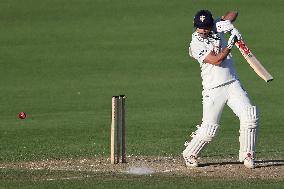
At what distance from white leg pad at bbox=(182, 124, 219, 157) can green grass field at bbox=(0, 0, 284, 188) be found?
1351mm

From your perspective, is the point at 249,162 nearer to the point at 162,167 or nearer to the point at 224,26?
the point at 162,167

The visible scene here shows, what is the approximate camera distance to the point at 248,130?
601 inches

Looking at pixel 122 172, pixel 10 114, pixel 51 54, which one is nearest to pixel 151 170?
pixel 122 172

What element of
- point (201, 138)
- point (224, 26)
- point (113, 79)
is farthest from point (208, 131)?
point (113, 79)

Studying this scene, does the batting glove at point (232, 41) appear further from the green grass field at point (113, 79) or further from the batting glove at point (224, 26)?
the green grass field at point (113, 79)

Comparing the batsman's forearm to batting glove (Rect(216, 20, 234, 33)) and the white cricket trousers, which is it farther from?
the white cricket trousers

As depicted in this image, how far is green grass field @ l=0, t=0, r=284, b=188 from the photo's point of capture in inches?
752

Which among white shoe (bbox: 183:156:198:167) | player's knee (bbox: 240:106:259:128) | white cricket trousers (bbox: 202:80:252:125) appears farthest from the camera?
white shoe (bbox: 183:156:198:167)

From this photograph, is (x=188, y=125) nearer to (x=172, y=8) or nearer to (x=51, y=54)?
(x=51, y=54)

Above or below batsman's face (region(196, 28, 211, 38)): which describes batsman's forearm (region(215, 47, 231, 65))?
below

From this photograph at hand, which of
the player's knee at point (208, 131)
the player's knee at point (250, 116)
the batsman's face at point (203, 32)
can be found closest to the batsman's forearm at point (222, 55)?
the batsman's face at point (203, 32)

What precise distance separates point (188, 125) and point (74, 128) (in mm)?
2481

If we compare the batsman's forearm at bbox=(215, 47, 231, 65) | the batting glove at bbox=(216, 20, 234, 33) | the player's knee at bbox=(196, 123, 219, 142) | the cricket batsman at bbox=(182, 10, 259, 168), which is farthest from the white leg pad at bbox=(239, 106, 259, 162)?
the batting glove at bbox=(216, 20, 234, 33)

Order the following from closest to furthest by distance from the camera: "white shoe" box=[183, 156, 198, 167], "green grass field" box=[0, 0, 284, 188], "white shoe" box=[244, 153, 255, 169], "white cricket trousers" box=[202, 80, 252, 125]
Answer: "white shoe" box=[244, 153, 255, 169]
"white cricket trousers" box=[202, 80, 252, 125]
"white shoe" box=[183, 156, 198, 167]
"green grass field" box=[0, 0, 284, 188]
